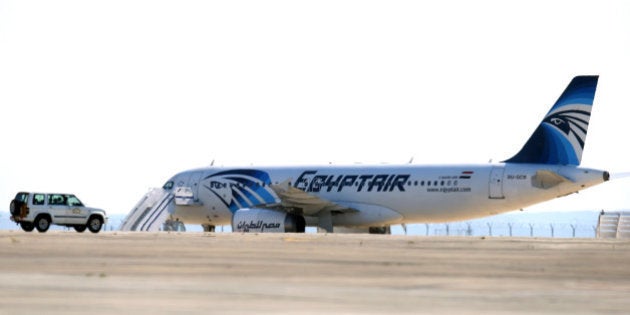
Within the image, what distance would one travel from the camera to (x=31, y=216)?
1716 inches

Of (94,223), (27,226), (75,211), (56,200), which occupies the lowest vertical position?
(27,226)

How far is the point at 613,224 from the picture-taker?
50375mm

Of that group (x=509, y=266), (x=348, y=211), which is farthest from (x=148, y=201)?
(x=509, y=266)

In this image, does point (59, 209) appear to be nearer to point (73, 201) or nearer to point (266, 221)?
point (73, 201)

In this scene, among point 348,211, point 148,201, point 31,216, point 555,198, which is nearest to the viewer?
point 31,216

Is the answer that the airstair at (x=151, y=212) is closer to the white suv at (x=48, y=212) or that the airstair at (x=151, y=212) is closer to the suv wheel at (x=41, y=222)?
the white suv at (x=48, y=212)

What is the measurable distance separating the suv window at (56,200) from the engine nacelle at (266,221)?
11.4 m

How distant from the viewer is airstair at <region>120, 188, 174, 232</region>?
5969 cm

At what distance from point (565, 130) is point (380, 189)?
8.75m

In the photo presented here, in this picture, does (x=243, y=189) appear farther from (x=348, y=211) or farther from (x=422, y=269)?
(x=422, y=269)

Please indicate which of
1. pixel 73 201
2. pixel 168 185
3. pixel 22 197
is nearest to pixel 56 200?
pixel 73 201

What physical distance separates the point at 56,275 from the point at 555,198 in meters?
38.0

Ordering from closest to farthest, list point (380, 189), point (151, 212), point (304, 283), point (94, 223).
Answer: point (304, 283), point (94, 223), point (380, 189), point (151, 212)

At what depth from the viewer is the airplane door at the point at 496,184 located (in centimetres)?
5059
